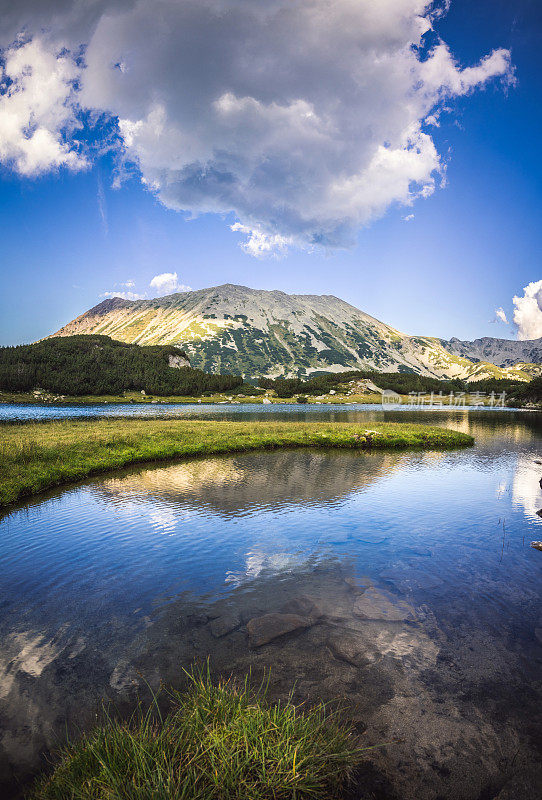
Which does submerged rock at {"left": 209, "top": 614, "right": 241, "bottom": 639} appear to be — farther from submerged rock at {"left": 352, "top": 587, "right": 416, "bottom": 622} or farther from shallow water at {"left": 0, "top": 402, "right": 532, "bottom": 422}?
shallow water at {"left": 0, "top": 402, "right": 532, "bottom": 422}

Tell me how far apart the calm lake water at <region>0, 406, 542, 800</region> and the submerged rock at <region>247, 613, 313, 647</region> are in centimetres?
25

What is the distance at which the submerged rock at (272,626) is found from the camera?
11430mm

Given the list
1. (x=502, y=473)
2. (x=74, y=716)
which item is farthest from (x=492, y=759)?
(x=502, y=473)

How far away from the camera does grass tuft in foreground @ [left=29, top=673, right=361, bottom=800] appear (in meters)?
5.39

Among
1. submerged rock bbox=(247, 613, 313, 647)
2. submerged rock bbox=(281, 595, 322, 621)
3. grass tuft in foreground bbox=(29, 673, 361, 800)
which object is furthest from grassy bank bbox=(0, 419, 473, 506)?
grass tuft in foreground bbox=(29, 673, 361, 800)

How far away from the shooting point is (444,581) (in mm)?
15641

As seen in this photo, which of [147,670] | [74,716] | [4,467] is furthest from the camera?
[4,467]

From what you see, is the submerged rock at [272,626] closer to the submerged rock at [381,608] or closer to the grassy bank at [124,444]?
the submerged rock at [381,608]

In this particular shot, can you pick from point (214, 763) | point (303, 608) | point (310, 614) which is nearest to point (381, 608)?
point (310, 614)

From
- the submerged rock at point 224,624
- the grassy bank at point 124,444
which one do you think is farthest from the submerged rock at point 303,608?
the grassy bank at point 124,444

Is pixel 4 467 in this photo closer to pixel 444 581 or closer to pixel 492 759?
pixel 444 581

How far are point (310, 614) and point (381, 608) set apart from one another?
264 centimetres

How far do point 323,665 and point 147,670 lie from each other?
186 inches

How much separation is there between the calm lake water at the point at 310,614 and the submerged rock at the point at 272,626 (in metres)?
0.25
